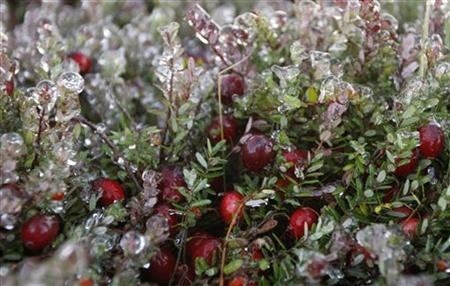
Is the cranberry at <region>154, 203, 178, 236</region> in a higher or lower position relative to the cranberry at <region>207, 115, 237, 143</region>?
Answer: lower

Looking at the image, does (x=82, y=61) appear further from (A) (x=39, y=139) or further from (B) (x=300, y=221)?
(B) (x=300, y=221)

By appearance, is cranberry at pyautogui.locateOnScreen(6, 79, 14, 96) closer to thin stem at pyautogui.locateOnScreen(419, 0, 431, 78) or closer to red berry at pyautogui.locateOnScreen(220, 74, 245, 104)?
red berry at pyautogui.locateOnScreen(220, 74, 245, 104)

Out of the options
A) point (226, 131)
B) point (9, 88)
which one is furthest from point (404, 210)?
point (9, 88)

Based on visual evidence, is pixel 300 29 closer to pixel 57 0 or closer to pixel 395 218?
pixel 395 218

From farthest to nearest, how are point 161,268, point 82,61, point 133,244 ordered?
point 82,61 → point 161,268 → point 133,244

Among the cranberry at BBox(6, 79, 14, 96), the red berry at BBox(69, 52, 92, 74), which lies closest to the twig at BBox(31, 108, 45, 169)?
the cranberry at BBox(6, 79, 14, 96)

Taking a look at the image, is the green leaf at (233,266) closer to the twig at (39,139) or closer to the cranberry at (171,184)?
the cranberry at (171,184)
